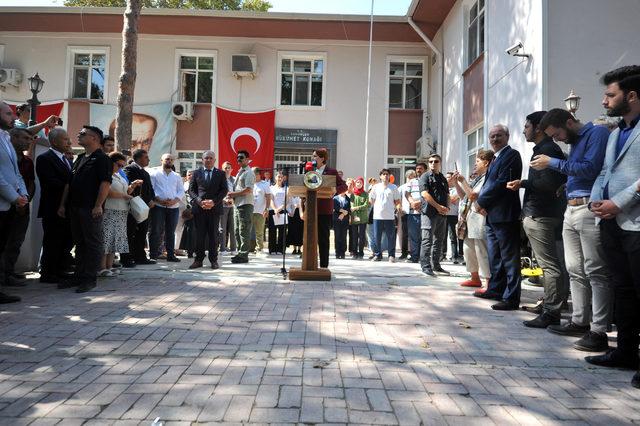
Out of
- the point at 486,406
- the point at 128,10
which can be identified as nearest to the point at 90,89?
the point at 128,10

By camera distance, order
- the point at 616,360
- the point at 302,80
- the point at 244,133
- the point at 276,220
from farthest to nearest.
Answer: the point at 302,80
the point at 244,133
the point at 276,220
the point at 616,360

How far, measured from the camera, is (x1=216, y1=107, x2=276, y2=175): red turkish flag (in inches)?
681

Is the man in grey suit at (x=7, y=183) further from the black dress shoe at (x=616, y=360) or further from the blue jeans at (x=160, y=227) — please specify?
the black dress shoe at (x=616, y=360)

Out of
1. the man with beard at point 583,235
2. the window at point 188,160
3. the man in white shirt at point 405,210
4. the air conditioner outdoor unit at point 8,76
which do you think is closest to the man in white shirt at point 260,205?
the man in white shirt at point 405,210

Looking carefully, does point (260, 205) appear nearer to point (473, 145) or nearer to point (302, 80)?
point (473, 145)

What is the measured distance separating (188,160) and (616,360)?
16.7 metres

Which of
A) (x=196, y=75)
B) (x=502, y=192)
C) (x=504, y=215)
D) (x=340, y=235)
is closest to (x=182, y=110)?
(x=196, y=75)

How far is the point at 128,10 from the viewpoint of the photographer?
32.7 feet

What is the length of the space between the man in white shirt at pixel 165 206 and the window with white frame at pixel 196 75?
10.2 m

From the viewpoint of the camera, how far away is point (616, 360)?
3186 millimetres

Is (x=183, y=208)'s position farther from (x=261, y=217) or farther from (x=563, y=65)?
(x=563, y=65)

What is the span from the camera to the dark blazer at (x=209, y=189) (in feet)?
24.2

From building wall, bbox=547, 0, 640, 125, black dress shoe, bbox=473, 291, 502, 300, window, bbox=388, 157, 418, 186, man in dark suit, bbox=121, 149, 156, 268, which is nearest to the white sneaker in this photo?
man in dark suit, bbox=121, 149, 156, 268

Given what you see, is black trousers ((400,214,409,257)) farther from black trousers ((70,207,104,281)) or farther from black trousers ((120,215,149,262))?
black trousers ((70,207,104,281))
